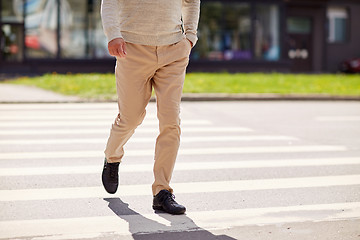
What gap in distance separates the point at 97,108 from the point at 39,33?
15178 mm

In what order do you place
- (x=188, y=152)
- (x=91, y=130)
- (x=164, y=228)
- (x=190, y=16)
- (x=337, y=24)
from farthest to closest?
1. (x=337, y=24)
2. (x=91, y=130)
3. (x=188, y=152)
4. (x=190, y=16)
5. (x=164, y=228)

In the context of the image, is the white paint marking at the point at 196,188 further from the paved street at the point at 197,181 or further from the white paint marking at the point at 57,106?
the white paint marking at the point at 57,106

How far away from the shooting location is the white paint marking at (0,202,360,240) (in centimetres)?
398

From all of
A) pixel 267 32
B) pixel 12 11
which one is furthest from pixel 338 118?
pixel 267 32

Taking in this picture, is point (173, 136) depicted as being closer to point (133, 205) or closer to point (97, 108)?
point (133, 205)

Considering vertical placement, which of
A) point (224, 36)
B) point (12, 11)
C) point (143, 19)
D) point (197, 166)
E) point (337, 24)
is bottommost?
point (224, 36)

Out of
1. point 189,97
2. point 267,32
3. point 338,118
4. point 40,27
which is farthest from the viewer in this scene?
point 267,32

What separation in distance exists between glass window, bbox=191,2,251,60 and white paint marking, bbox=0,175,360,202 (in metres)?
22.8

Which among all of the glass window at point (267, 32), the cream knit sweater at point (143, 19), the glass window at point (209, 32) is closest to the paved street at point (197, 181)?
the cream knit sweater at point (143, 19)

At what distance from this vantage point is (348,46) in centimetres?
3447

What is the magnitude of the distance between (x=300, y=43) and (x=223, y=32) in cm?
644

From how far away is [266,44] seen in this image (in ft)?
97.6

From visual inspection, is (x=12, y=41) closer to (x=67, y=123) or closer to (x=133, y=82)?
(x=67, y=123)

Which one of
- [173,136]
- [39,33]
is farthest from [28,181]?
[39,33]
